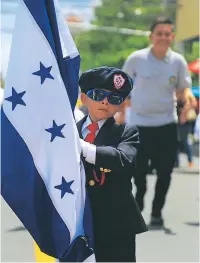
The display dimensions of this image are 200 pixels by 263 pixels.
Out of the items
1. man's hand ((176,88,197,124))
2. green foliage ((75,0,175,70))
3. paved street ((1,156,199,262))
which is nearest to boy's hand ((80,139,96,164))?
paved street ((1,156,199,262))

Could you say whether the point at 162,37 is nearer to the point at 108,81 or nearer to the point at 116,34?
the point at 108,81

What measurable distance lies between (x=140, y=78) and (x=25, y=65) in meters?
3.44

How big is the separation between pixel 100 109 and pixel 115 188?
400mm

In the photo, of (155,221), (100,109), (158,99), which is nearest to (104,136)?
(100,109)

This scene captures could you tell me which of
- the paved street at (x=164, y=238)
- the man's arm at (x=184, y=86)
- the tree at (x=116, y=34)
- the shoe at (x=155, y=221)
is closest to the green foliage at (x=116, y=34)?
the tree at (x=116, y=34)

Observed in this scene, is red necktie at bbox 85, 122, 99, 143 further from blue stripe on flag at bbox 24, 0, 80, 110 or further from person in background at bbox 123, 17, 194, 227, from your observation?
person in background at bbox 123, 17, 194, 227

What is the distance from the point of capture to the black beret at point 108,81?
12.3 feet

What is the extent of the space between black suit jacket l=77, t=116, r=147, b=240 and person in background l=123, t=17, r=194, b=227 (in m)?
2.92

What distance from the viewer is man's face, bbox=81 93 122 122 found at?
377cm

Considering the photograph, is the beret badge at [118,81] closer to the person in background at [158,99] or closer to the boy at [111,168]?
the boy at [111,168]

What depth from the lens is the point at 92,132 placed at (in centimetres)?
382

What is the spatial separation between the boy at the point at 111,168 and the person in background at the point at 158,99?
9.57ft

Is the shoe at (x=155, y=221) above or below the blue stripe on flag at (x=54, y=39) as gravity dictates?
below

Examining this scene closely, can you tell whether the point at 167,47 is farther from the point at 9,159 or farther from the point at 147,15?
the point at 147,15
